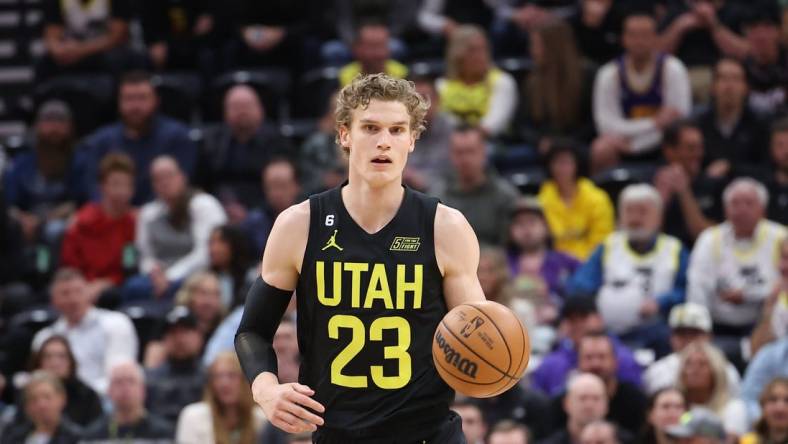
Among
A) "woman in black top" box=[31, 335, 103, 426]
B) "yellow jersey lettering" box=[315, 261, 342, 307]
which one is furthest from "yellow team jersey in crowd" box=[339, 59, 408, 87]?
"yellow jersey lettering" box=[315, 261, 342, 307]

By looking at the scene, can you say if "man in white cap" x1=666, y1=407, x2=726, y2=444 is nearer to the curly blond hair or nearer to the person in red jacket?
the curly blond hair

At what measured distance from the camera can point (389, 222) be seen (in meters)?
5.79

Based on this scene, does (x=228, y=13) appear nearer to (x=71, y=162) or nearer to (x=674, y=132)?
(x=71, y=162)

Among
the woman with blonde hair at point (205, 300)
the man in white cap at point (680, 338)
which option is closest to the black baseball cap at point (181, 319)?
the woman with blonde hair at point (205, 300)

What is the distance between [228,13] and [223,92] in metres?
0.93

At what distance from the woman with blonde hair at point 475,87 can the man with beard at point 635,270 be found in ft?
6.46

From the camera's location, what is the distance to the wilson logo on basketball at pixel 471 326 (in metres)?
5.41

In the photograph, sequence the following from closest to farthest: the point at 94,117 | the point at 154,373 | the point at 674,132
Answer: the point at 154,373
the point at 674,132
the point at 94,117

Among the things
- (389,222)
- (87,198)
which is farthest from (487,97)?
(389,222)

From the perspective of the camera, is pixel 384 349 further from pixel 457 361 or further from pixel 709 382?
pixel 709 382

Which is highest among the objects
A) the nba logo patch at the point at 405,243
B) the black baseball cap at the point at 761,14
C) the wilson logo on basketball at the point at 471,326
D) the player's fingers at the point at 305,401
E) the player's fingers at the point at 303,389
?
the black baseball cap at the point at 761,14

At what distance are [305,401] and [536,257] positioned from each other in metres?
6.50

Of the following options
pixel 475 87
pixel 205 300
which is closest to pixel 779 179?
pixel 475 87

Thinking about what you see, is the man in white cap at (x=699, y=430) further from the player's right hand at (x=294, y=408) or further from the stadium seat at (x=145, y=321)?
the player's right hand at (x=294, y=408)
